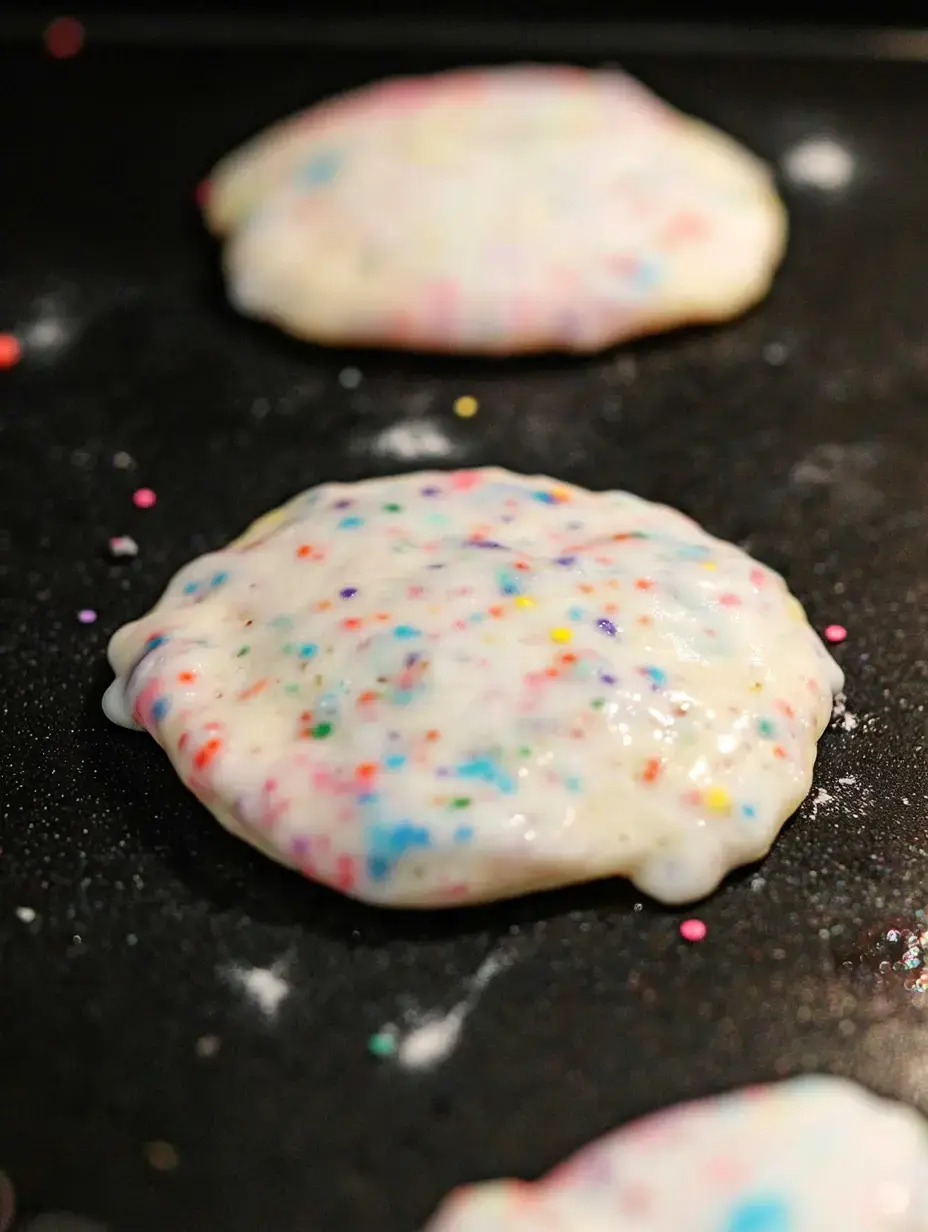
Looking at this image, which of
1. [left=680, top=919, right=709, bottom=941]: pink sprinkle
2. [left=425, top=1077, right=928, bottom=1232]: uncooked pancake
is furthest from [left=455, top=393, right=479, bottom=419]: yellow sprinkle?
[left=425, top=1077, right=928, bottom=1232]: uncooked pancake

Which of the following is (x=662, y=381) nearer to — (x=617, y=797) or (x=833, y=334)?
(x=833, y=334)

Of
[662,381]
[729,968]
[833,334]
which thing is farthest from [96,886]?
[833,334]

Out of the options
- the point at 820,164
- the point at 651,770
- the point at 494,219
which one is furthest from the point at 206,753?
the point at 820,164

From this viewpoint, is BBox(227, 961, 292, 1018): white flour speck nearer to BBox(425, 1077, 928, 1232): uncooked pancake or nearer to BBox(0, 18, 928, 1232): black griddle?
BBox(0, 18, 928, 1232): black griddle

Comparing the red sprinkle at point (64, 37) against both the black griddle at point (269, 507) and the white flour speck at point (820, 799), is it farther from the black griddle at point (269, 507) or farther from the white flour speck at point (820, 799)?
the white flour speck at point (820, 799)

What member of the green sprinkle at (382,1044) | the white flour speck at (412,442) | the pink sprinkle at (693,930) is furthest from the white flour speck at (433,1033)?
the white flour speck at (412,442)

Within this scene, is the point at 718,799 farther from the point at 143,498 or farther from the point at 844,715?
the point at 143,498
